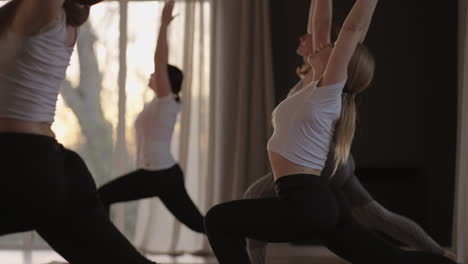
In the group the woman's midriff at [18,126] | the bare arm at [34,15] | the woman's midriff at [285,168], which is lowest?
the woman's midriff at [285,168]

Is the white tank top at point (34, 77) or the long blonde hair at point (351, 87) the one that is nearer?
the white tank top at point (34, 77)

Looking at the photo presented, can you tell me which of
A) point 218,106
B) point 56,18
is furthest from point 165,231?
point 56,18

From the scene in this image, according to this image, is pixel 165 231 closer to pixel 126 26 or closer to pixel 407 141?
pixel 126 26

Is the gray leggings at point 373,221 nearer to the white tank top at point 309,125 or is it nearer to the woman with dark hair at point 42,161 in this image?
the white tank top at point 309,125

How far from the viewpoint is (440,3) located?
4.70 m

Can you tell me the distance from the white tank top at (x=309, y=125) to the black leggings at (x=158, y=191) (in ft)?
4.20

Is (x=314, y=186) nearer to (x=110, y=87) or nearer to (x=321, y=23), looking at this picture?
(x=321, y=23)

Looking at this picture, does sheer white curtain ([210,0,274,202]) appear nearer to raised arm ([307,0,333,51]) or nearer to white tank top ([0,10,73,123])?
raised arm ([307,0,333,51])

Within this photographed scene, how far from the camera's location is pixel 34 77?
130cm

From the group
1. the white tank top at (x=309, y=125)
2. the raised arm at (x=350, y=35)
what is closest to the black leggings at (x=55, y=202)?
the white tank top at (x=309, y=125)

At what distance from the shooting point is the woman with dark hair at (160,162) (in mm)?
3195

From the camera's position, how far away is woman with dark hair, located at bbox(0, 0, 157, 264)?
48.0 inches

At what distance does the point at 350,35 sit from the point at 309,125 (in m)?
0.29

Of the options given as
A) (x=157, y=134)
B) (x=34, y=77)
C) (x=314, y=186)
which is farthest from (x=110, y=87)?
(x=34, y=77)
